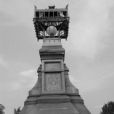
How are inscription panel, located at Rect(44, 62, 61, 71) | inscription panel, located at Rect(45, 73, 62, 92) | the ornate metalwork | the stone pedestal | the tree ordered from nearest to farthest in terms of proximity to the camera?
the stone pedestal, inscription panel, located at Rect(45, 73, 62, 92), inscription panel, located at Rect(44, 62, 61, 71), the ornate metalwork, the tree

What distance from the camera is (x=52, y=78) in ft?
124

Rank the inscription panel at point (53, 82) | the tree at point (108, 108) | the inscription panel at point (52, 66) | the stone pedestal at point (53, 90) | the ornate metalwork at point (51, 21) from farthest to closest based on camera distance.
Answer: the tree at point (108, 108) → the ornate metalwork at point (51, 21) → the inscription panel at point (52, 66) → the inscription panel at point (53, 82) → the stone pedestal at point (53, 90)

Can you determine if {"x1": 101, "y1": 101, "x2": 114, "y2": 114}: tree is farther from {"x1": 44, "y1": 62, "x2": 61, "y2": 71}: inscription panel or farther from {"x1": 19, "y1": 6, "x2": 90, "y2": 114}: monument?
{"x1": 44, "y1": 62, "x2": 61, "y2": 71}: inscription panel

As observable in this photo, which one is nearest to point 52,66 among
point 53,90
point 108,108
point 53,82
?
point 53,82

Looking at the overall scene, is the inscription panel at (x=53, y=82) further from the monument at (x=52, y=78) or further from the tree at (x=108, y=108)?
the tree at (x=108, y=108)

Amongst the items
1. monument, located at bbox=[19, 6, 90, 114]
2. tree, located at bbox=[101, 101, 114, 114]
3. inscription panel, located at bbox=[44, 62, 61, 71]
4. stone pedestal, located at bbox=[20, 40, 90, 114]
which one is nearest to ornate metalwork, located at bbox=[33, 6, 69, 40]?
monument, located at bbox=[19, 6, 90, 114]

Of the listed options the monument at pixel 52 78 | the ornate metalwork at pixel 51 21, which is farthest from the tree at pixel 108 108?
the ornate metalwork at pixel 51 21

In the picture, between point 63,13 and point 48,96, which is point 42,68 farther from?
point 63,13

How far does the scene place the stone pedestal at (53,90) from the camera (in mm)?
35594

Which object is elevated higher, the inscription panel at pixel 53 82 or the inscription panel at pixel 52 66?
the inscription panel at pixel 52 66

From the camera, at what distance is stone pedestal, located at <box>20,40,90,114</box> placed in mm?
35594

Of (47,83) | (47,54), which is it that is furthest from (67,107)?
(47,54)

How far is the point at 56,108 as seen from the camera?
3531cm

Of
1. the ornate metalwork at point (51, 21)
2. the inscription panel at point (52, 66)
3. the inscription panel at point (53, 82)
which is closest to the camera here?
the inscription panel at point (53, 82)
